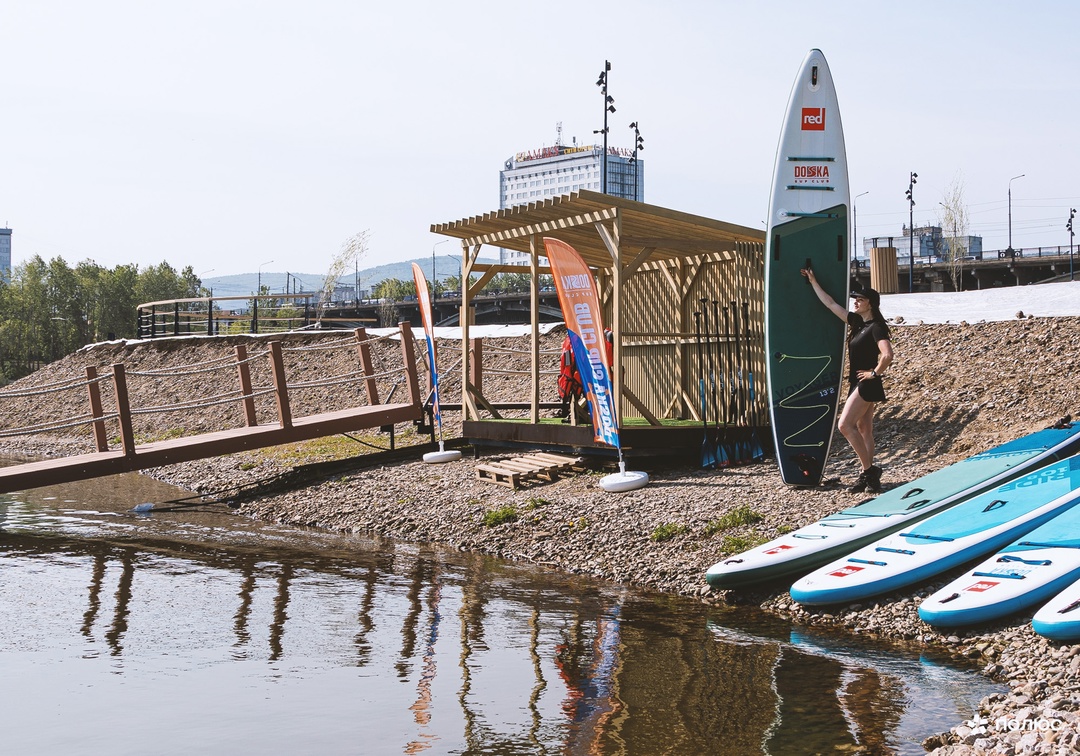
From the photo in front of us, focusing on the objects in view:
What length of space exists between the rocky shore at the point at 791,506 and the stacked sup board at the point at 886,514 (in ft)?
0.88

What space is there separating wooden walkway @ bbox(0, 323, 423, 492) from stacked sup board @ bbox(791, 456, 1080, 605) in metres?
8.25

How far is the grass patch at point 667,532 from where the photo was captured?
9.70 m

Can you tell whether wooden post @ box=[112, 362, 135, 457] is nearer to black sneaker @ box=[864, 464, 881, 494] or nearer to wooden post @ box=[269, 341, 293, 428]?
wooden post @ box=[269, 341, 293, 428]

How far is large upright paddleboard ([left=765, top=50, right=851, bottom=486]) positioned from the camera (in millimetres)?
10906

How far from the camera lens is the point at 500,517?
36.9 ft

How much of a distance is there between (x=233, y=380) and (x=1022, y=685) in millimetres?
24209

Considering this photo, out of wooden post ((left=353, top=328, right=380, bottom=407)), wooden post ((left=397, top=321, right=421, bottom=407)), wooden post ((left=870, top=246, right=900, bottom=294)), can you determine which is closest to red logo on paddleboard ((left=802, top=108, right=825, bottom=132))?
wooden post ((left=397, top=321, right=421, bottom=407))

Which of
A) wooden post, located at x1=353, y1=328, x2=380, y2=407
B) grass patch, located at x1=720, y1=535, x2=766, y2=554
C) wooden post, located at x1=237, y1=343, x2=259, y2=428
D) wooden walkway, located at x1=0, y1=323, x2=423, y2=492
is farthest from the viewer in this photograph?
wooden post, located at x1=353, y1=328, x2=380, y2=407

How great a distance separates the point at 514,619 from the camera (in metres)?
7.90

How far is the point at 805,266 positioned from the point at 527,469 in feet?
12.9

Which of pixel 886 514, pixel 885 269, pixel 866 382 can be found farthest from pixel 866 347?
pixel 885 269

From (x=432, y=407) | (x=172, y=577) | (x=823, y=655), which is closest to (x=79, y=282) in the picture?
(x=432, y=407)

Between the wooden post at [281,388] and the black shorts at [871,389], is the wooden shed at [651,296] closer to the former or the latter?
the wooden post at [281,388]

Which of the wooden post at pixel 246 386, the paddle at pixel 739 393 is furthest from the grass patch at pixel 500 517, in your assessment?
the wooden post at pixel 246 386
